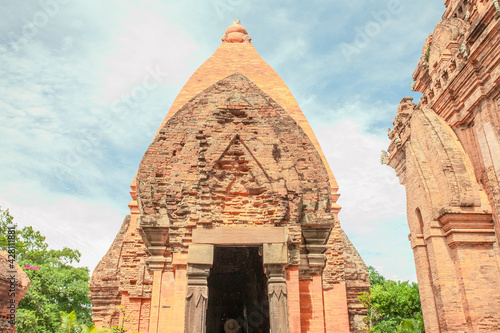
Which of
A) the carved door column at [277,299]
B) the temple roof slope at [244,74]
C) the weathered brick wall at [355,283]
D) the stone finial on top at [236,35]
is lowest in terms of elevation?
the carved door column at [277,299]

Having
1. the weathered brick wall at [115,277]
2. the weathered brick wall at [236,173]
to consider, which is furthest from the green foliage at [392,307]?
the weathered brick wall at [236,173]

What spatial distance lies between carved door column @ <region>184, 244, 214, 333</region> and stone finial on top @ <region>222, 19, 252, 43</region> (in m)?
13.3

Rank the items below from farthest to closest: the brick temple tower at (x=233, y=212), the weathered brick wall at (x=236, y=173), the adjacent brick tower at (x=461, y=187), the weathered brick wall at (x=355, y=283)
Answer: the weathered brick wall at (x=355, y=283)
the adjacent brick tower at (x=461, y=187)
the weathered brick wall at (x=236, y=173)
the brick temple tower at (x=233, y=212)

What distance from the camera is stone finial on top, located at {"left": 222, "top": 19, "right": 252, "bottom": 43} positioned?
56.6ft

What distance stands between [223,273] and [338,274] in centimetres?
301

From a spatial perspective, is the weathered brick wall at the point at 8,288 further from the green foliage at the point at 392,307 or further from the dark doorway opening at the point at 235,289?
the green foliage at the point at 392,307

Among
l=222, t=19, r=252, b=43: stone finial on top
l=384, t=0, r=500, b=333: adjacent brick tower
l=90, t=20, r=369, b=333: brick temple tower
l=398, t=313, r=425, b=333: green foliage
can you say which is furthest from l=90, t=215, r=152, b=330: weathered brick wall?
l=398, t=313, r=425, b=333: green foliage

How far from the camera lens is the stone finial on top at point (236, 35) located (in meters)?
17.3

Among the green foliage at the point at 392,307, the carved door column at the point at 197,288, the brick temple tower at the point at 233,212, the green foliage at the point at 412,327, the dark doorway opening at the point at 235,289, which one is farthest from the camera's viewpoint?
the green foliage at the point at 392,307

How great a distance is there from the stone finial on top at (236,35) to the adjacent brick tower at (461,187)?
868 centimetres

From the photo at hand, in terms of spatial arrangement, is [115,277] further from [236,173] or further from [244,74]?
[244,74]

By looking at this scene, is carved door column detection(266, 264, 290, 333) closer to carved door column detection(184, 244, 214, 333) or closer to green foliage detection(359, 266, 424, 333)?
carved door column detection(184, 244, 214, 333)

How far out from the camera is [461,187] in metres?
9.56

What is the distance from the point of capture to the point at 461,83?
34.0ft
